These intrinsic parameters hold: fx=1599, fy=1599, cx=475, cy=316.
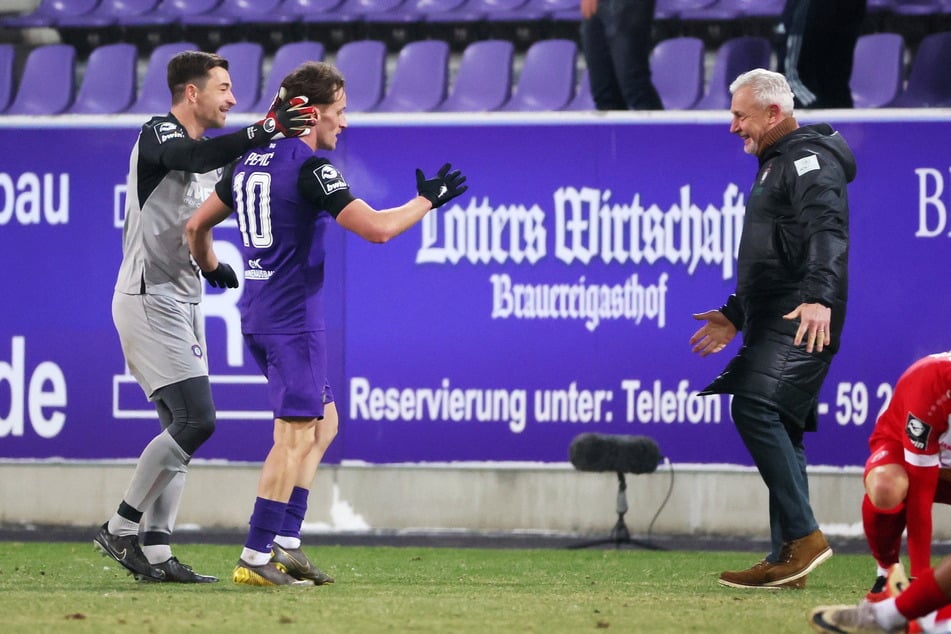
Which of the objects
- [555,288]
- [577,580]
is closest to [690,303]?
[555,288]

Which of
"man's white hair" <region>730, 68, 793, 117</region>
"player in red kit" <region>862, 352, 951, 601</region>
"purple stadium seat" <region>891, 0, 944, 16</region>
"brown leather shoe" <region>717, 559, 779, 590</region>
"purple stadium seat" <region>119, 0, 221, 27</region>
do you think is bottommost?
"brown leather shoe" <region>717, 559, 779, 590</region>

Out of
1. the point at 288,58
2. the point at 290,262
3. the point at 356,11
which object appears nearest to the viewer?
the point at 290,262

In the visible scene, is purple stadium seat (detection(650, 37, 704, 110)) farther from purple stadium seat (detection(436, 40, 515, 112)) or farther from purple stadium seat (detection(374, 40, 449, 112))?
purple stadium seat (detection(374, 40, 449, 112))

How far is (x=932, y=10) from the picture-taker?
11078mm

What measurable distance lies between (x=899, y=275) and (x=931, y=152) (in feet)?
2.41

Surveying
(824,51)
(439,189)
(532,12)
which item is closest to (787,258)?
(439,189)

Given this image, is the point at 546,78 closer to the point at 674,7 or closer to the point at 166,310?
the point at 674,7

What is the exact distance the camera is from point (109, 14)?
42.6ft

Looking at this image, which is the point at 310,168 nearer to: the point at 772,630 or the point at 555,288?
the point at 772,630

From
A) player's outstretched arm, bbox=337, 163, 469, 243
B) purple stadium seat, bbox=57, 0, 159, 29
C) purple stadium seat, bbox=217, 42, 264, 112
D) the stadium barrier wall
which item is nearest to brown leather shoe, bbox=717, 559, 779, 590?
player's outstretched arm, bbox=337, 163, 469, 243

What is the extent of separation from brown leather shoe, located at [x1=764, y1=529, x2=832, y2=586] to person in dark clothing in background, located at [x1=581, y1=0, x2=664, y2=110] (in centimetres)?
451

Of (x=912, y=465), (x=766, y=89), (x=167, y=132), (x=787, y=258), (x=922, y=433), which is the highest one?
(x=766, y=89)

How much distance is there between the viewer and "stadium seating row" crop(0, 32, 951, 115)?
34.3 ft

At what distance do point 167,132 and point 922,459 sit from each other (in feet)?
10.5
